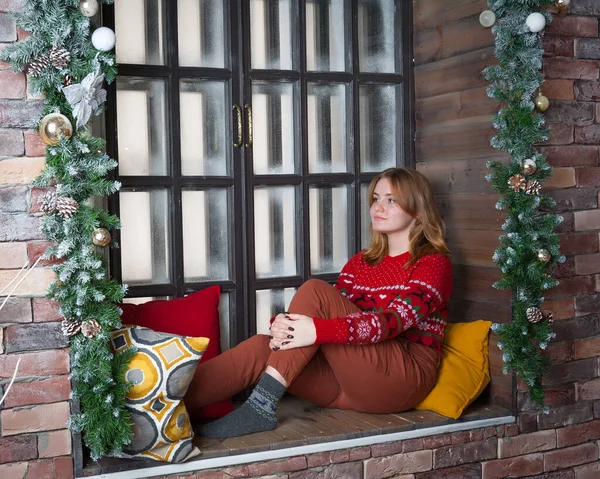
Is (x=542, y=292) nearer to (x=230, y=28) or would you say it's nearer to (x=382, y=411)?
(x=382, y=411)

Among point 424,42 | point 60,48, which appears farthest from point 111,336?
point 424,42

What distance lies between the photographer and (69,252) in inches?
89.8

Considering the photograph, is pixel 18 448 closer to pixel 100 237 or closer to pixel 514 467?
pixel 100 237

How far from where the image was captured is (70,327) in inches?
90.0

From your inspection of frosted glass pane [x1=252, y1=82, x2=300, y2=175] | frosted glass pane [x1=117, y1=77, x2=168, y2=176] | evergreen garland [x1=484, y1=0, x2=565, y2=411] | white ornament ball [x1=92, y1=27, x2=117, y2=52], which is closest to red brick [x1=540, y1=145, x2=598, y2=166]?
evergreen garland [x1=484, y1=0, x2=565, y2=411]

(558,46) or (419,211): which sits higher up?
(558,46)

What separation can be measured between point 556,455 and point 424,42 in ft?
5.73

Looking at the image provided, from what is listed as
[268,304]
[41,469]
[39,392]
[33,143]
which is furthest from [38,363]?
[268,304]

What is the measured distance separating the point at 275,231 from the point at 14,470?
4.49 ft

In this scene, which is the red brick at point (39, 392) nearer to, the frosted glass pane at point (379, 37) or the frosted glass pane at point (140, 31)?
the frosted glass pane at point (140, 31)

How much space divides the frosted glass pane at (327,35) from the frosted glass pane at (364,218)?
0.51m

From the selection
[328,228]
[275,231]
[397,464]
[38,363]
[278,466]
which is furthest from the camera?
[328,228]

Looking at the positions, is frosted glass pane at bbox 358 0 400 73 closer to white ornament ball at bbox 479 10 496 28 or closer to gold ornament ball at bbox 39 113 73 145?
white ornament ball at bbox 479 10 496 28

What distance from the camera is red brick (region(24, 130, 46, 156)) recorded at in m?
2.28
